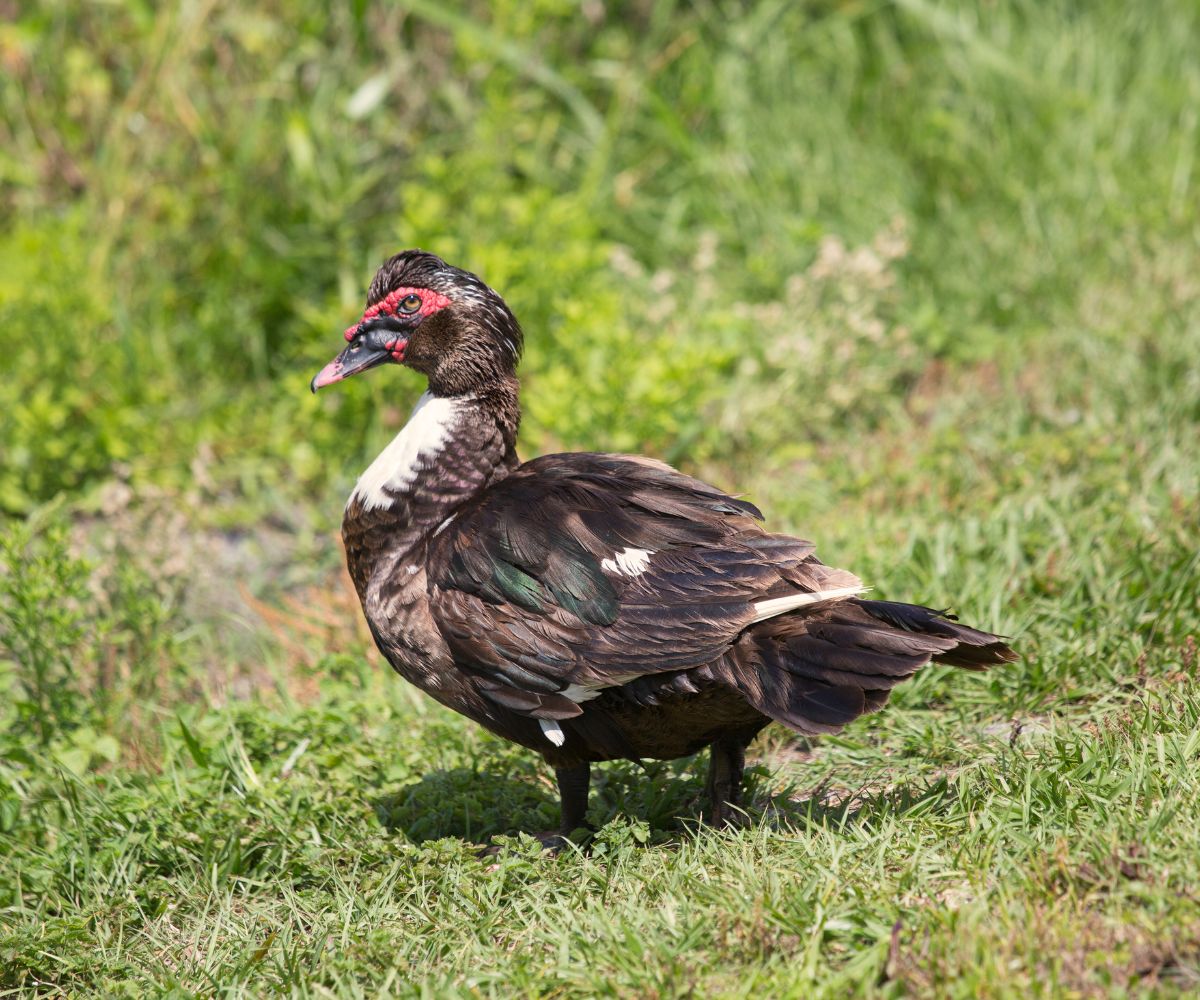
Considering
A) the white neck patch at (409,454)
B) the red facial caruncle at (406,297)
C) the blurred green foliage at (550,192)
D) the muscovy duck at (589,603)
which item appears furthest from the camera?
the blurred green foliage at (550,192)

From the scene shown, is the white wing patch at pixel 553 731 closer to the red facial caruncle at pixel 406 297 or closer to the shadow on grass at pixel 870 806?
the shadow on grass at pixel 870 806

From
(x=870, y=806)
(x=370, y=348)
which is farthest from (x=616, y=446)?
(x=870, y=806)

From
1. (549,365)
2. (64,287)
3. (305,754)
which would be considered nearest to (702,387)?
(549,365)

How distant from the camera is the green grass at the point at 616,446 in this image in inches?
119

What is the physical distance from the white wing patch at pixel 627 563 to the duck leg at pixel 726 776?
50cm

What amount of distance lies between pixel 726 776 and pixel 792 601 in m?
0.60

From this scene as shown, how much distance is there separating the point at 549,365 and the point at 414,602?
9.06ft

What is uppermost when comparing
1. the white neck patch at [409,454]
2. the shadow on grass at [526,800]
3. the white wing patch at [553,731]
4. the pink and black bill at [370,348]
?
the pink and black bill at [370,348]

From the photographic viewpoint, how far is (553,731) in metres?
3.40

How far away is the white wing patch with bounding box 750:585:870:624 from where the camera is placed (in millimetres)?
3236

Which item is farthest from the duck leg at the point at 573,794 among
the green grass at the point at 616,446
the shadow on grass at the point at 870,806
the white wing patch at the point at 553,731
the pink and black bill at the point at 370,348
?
the pink and black bill at the point at 370,348

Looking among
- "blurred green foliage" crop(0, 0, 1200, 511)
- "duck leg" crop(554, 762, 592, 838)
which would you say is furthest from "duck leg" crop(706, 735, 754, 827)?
"blurred green foliage" crop(0, 0, 1200, 511)

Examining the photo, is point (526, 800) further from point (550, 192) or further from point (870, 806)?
point (550, 192)

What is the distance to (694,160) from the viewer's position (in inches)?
288
